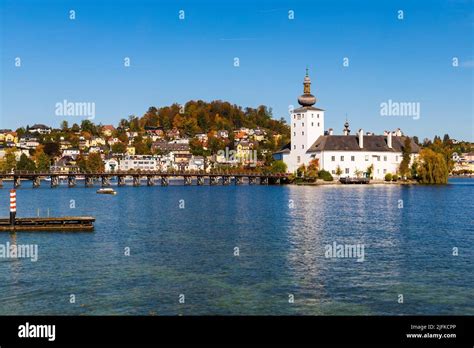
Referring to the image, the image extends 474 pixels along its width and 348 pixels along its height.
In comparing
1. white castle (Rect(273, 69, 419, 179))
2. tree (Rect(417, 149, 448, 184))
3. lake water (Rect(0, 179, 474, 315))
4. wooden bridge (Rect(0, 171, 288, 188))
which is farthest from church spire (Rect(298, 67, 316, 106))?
lake water (Rect(0, 179, 474, 315))

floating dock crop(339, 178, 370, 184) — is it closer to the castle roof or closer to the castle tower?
the castle roof

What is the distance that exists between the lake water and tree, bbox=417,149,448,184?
257 feet

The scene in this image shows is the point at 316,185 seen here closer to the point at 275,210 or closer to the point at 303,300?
the point at 275,210

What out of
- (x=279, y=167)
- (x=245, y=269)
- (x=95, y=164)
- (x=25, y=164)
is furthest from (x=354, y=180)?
(x=245, y=269)

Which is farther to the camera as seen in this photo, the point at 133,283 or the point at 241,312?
the point at 133,283

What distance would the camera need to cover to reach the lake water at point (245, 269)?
20.6 m

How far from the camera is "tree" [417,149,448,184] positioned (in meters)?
123

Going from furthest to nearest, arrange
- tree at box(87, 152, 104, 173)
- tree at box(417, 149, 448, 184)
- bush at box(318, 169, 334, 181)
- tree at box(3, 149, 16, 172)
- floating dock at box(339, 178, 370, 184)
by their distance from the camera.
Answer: tree at box(87, 152, 104, 173)
tree at box(3, 149, 16, 172)
bush at box(318, 169, 334, 181)
floating dock at box(339, 178, 370, 184)
tree at box(417, 149, 448, 184)

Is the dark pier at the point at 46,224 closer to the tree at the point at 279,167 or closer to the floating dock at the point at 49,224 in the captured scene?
the floating dock at the point at 49,224

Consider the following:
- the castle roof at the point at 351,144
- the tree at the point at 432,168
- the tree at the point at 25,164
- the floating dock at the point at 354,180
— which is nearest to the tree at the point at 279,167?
the castle roof at the point at 351,144

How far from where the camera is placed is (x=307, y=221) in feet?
157

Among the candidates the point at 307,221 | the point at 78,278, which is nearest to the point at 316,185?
the point at 307,221

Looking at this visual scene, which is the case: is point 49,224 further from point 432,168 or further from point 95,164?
point 95,164
